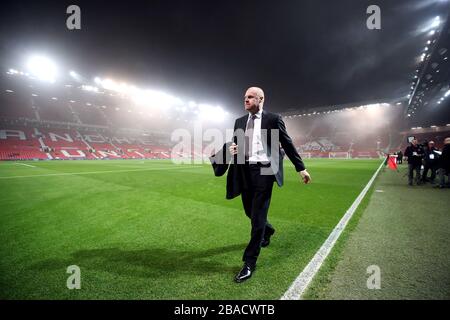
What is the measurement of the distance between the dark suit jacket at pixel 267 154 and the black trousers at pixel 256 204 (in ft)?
0.31

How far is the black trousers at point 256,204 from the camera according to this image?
2552 mm

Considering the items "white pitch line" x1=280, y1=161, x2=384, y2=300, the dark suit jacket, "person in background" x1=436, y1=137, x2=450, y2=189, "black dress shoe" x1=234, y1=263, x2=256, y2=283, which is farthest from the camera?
"person in background" x1=436, y1=137, x2=450, y2=189

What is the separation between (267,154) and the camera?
2.73 metres

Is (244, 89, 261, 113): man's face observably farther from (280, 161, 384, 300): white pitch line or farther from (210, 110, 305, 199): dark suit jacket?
(280, 161, 384, 300): white pitch line

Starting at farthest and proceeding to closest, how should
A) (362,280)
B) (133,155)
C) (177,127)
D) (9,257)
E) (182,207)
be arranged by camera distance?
(177,127), (133,155), (182,207), (9,257), (362,280)

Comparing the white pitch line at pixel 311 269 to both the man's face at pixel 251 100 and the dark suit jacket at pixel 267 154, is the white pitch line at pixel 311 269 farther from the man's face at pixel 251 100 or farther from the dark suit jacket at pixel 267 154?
the man's face at pixel 251 100

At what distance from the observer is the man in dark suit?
2.67 m

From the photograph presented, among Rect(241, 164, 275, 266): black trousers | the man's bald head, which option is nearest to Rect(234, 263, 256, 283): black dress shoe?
Rect(241, 164, 275, 266): black trousers

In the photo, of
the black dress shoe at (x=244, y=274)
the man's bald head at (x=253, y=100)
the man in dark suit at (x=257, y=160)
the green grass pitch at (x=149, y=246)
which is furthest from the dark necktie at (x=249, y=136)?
the green grass pitch at (x=149, y=246)
